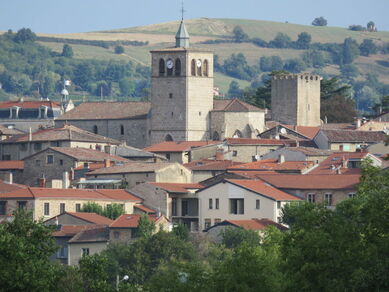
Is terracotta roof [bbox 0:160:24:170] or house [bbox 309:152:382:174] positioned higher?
house [bbox 309:152:382:174]

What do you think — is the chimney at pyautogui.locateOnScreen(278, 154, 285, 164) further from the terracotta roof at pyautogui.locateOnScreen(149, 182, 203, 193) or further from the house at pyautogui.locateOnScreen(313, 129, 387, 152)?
the house at pyautogui.locateOnScreen(313, 129, 387, 152)

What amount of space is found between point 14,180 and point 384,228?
62.4m

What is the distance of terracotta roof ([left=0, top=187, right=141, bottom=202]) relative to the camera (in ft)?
296

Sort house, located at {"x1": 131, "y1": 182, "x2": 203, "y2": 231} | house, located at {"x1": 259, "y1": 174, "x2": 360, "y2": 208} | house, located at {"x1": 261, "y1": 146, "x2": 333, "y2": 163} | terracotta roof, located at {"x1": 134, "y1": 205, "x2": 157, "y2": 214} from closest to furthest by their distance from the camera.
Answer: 1. house, located at {"x1": 259, "y1": 174, "x2": 360, "y2": 208}
2. terracotta roof, located at {"x1": 134, "y1": 205, "x2": 157, "y2": 214}
3. house, located at {"x1": 131, "y1": 182, "x2": 203, "y2": 231}
4. house, located at {"x1": 261, "y1": 146, "x2": 333, "y2": 163}

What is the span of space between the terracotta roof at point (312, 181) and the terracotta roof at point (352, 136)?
19159 mm


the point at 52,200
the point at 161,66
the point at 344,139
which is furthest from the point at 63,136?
the point at 52,200

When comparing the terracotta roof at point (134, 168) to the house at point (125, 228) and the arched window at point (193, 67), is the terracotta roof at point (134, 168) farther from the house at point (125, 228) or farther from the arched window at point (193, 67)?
the arched window at point (193, 67)

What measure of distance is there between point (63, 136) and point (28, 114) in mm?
28176

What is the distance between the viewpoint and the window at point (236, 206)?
88.4 m

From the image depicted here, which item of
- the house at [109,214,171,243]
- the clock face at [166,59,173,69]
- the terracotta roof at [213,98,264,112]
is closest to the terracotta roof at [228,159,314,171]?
the house at [109,214,171,243]

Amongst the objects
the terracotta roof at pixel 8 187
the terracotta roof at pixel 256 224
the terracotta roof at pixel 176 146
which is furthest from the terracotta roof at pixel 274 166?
the terracotta roof at pixel 256 224

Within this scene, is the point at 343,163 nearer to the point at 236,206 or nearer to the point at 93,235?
the point at 236,206

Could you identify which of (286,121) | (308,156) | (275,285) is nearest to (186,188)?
(308,156)

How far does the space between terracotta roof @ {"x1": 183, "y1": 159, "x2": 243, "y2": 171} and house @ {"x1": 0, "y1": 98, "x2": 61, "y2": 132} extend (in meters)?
30.2
